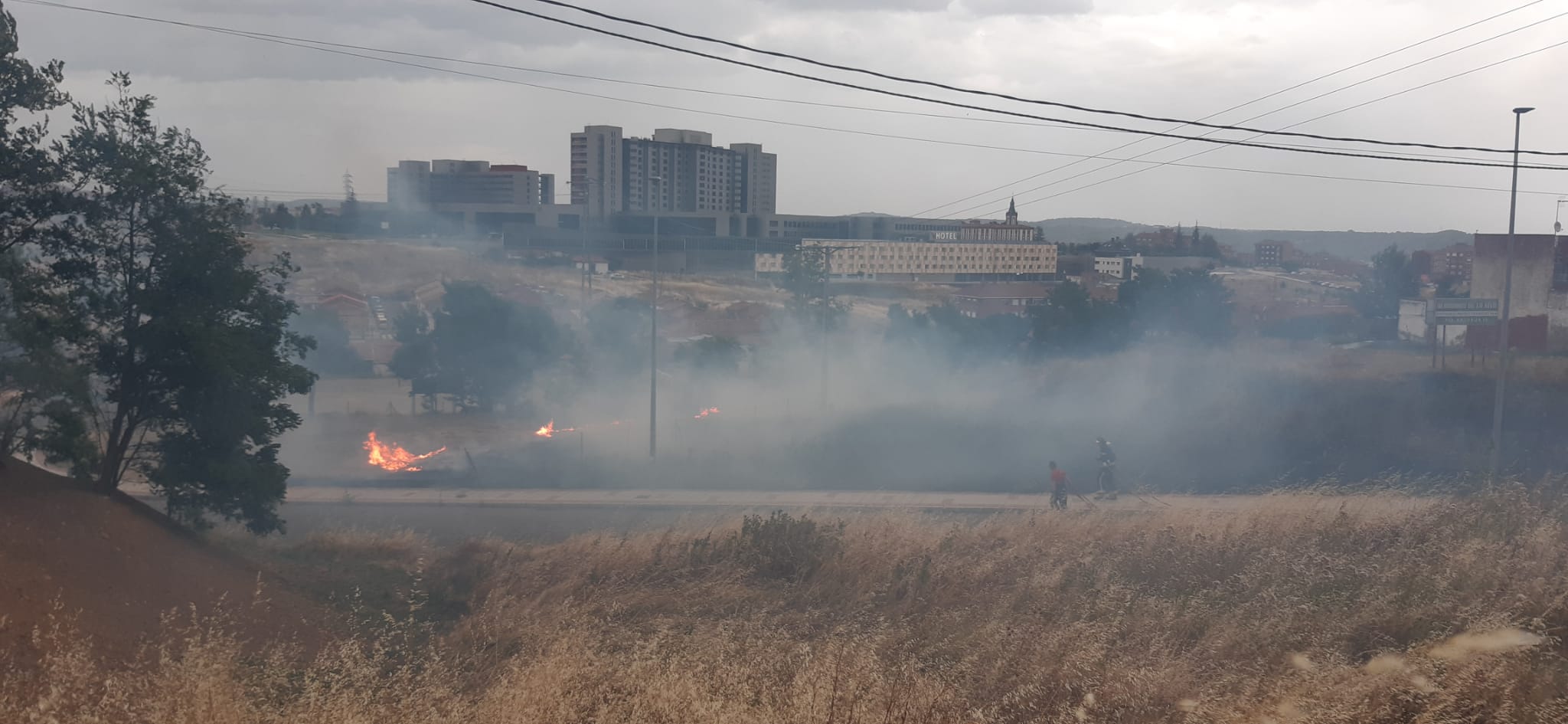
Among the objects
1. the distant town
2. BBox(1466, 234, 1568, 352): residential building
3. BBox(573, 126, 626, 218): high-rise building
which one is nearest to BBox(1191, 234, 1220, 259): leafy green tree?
the distant town

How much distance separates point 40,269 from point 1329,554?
1180 cm

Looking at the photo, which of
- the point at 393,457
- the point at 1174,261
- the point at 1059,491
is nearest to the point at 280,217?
the point at 393,457

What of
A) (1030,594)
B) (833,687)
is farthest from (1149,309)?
(833,687)

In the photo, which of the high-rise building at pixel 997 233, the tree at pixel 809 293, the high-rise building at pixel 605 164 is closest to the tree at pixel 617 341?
the tree at pixel 809 293

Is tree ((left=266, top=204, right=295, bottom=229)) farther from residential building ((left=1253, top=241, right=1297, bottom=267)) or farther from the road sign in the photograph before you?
residential building ((left=1253, top=241, right=1297, bottom=267))

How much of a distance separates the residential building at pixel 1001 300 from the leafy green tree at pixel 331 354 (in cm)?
2014

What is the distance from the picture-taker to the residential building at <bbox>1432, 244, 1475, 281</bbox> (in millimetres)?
50188

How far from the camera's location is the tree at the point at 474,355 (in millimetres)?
25250

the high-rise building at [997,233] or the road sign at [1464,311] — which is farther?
the high-rise building at [997,233]

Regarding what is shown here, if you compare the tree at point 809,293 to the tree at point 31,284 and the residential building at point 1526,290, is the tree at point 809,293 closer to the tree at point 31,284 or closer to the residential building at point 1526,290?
the residential building at point 1526,290

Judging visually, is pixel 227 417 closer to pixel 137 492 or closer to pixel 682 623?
pixel 682 623

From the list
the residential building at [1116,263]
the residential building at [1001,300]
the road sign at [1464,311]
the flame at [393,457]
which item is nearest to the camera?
the flame at [393,457]

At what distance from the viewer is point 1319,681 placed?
5.09 m

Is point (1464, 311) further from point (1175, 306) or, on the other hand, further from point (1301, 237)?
point (1301, 237)
